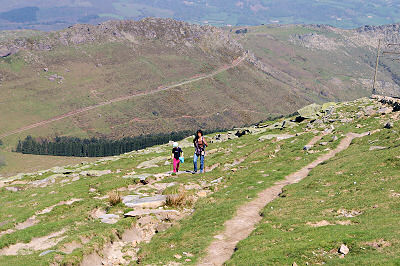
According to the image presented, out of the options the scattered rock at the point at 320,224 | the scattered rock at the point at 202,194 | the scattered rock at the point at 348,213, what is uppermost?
the scattered rock at the point at 348,213

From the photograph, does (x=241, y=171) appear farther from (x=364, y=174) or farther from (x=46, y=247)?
(x=46, y=247)

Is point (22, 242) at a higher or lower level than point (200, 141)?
lower

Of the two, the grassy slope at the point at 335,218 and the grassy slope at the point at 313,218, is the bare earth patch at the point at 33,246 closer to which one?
the grassy slope at the point at 313,218

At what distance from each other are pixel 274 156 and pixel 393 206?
27847mm

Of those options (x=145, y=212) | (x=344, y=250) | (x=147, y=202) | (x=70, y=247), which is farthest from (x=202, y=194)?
(x=344, y=250)

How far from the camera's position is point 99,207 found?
35062 millimetres

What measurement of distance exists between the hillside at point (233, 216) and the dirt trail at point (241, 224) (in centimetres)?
7

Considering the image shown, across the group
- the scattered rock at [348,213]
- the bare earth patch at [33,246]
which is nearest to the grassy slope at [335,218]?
the scattered rock at [348,213]

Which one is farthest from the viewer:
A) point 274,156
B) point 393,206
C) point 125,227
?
point 274,156

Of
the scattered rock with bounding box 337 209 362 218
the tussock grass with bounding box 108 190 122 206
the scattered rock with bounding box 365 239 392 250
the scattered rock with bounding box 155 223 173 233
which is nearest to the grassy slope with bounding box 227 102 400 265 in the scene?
the scattered rock with bounding box 365 239 392 250

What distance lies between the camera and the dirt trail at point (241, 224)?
74.4ft

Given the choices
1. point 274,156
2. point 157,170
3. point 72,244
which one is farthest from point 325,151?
point 72,244

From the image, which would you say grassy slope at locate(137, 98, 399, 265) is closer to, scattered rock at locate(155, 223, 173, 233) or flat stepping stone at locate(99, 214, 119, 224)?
scattered rock at locate(155, 223, 173, 233)

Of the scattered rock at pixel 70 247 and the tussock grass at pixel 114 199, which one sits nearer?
the scattered rock at pixel 70 247
